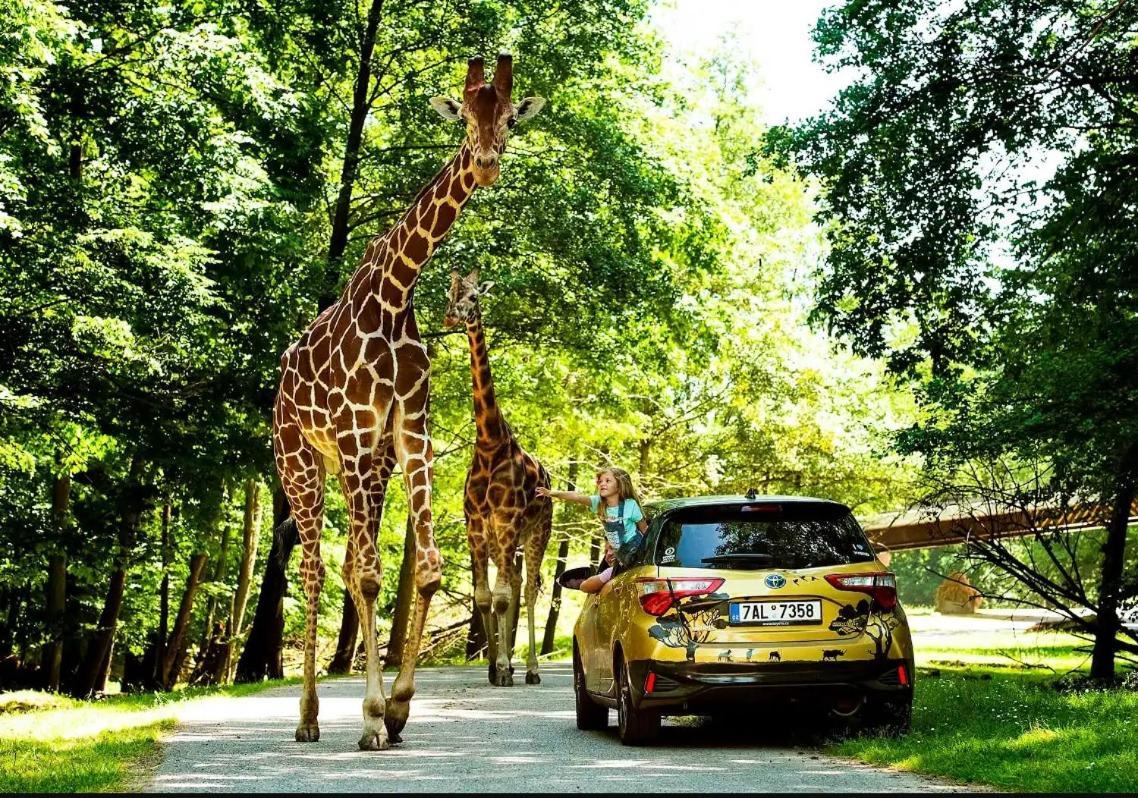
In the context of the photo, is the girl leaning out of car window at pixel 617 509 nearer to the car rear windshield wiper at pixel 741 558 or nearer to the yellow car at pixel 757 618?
the yellow car at pixel 757 618

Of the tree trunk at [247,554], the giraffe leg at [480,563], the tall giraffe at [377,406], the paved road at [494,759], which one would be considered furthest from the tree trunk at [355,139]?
the tall giraffe at [377,406]

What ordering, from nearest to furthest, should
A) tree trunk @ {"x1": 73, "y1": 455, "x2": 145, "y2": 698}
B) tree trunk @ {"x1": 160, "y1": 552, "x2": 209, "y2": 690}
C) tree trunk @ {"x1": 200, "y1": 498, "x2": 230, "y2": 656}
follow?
1. tree trunk @ {"x1": 73, "y1": 455, "x2": 145, "y2": 698}
2. tree trunk @ {"x1": 200, "y1": 498, "x2": 230, "y2": 656}
3. tree trunk @ {"x1": 160, "y1": 552, "x2": 209, "y2": 690}

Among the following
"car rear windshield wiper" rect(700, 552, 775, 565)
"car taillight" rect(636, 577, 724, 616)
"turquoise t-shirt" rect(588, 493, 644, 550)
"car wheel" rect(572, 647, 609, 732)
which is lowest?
"car wheel" rect(572, 647, 609, 732)

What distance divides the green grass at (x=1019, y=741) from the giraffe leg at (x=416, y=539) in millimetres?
3225

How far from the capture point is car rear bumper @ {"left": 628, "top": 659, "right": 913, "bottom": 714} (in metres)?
10.4

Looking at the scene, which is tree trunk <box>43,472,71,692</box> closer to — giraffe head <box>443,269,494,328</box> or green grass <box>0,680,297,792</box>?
green grass <box>0,680,297,792</box>

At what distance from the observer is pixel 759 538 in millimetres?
10930

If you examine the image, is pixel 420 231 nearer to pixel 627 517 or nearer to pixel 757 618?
pixel 627 517

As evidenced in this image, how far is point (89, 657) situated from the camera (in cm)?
3303

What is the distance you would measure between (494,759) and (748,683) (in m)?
1.84

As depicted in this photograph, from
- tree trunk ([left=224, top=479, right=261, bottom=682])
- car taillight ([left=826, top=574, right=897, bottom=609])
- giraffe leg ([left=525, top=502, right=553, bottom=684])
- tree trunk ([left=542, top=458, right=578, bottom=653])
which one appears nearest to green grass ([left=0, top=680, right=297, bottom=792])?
giraffe leg ([left=525, top=502, right=553, bottom=684])

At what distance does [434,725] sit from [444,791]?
488 centimetres

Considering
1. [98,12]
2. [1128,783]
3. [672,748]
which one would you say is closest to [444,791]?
[672,748]

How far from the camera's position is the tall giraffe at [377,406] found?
37.7 feet
